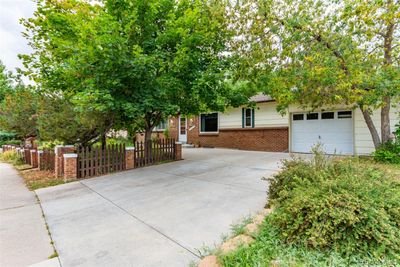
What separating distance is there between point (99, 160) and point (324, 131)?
34.9ft

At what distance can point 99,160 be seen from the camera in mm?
8094

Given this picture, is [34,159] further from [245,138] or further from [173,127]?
[245,138]

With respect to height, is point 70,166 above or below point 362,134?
below

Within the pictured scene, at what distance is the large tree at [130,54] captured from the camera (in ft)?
20.7

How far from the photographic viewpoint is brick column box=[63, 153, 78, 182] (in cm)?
732

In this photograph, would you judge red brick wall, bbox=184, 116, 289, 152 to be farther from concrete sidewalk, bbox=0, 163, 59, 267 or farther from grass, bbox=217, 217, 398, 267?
concrete sidewalk, bbox=0, 163, 59, 267

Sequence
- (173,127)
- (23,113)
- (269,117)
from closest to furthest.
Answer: (23,113) < (269,117) < (173,127)

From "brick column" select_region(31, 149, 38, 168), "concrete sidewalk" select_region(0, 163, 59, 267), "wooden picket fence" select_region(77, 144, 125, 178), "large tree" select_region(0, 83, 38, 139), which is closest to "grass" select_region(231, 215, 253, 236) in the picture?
"concrete sidewalk" select_region(0, 163, 59, 267)

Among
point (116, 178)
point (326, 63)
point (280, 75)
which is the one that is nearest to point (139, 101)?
point (116, 178)

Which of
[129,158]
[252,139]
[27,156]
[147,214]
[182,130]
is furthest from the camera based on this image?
[182,130]

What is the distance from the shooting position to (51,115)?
7.89 m

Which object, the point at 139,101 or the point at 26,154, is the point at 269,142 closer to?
the point at 139,101

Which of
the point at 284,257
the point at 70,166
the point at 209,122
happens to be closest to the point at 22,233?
the point at 70,166

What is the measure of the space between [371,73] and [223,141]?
377 inches
